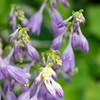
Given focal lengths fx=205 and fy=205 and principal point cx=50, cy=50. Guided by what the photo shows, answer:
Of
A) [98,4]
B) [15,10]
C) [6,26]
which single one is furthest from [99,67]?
[15,10]

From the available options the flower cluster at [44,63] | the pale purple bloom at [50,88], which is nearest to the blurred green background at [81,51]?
the flower cluster at [44,63]

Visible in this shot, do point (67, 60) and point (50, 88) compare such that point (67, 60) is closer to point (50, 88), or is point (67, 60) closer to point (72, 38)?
point (72, 38)

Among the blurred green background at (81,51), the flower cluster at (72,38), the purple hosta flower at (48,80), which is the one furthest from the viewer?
the blurred green background at (81,51)

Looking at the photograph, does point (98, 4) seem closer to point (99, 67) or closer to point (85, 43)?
point (99, 67)

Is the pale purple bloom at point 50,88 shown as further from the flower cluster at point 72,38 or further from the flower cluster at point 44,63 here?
the flower cluster at point 72,38

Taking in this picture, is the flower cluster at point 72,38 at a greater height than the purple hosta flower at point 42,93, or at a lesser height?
greater

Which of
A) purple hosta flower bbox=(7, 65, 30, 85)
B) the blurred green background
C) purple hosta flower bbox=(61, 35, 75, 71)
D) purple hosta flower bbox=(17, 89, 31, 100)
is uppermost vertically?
purple hosta flower bbox=(7, 65, 30, 85)

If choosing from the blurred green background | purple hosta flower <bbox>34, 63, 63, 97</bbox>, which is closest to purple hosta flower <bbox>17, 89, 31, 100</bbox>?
purple hosta flower <bbox>34, 63, 63, 97</bbox>

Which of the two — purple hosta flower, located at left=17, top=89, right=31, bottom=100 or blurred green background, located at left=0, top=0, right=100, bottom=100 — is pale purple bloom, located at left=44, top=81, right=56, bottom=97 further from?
blurred green background, located at left=0, top=0, right=100, bottom=100

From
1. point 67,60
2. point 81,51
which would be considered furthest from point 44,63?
point 81,51
